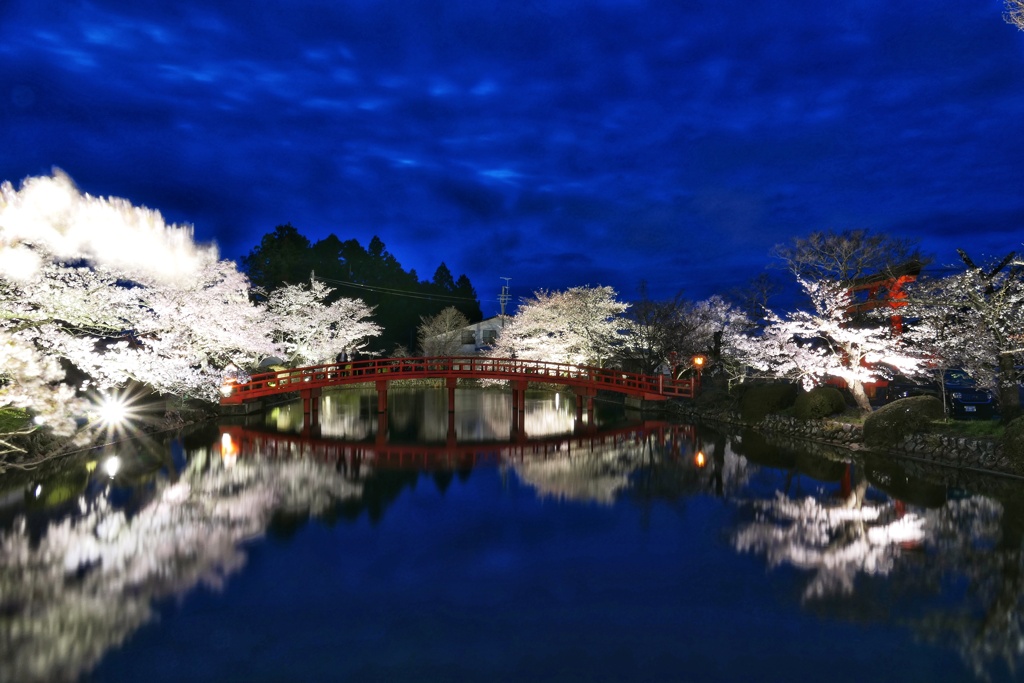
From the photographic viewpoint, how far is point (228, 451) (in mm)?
17625

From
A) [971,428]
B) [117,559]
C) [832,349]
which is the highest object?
[832,349]

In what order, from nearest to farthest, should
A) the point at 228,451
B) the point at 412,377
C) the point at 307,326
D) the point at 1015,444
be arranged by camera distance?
1. the point at 1015,444
2. the point at 228,451
3. the point at 412,377
4. the point at 307,326

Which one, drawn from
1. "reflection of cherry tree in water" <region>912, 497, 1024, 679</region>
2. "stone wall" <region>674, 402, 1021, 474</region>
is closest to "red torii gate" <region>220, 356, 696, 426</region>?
"stone wall" <region>674, 402, 1021, 474</region>

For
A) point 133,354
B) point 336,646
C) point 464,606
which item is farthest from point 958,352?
point 133,354

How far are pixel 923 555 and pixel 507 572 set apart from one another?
6697 mm

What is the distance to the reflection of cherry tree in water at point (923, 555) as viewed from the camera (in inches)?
258

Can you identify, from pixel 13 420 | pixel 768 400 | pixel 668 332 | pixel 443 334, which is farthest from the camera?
pixel 443 334

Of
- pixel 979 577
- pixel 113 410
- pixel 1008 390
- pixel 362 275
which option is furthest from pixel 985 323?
pixel 362 275

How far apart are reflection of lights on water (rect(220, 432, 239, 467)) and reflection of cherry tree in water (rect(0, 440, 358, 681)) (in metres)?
2.11

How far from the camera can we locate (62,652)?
5980mm

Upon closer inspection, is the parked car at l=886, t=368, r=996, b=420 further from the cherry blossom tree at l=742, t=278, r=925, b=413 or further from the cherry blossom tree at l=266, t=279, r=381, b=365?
the cherry blossom tree at l=266, t=279, r=381, b=365

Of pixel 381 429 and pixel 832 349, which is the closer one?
pixel 832 349

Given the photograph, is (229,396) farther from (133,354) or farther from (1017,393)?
(1017,393)

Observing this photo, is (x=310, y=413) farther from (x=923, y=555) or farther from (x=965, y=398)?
(x=965, y=398)
